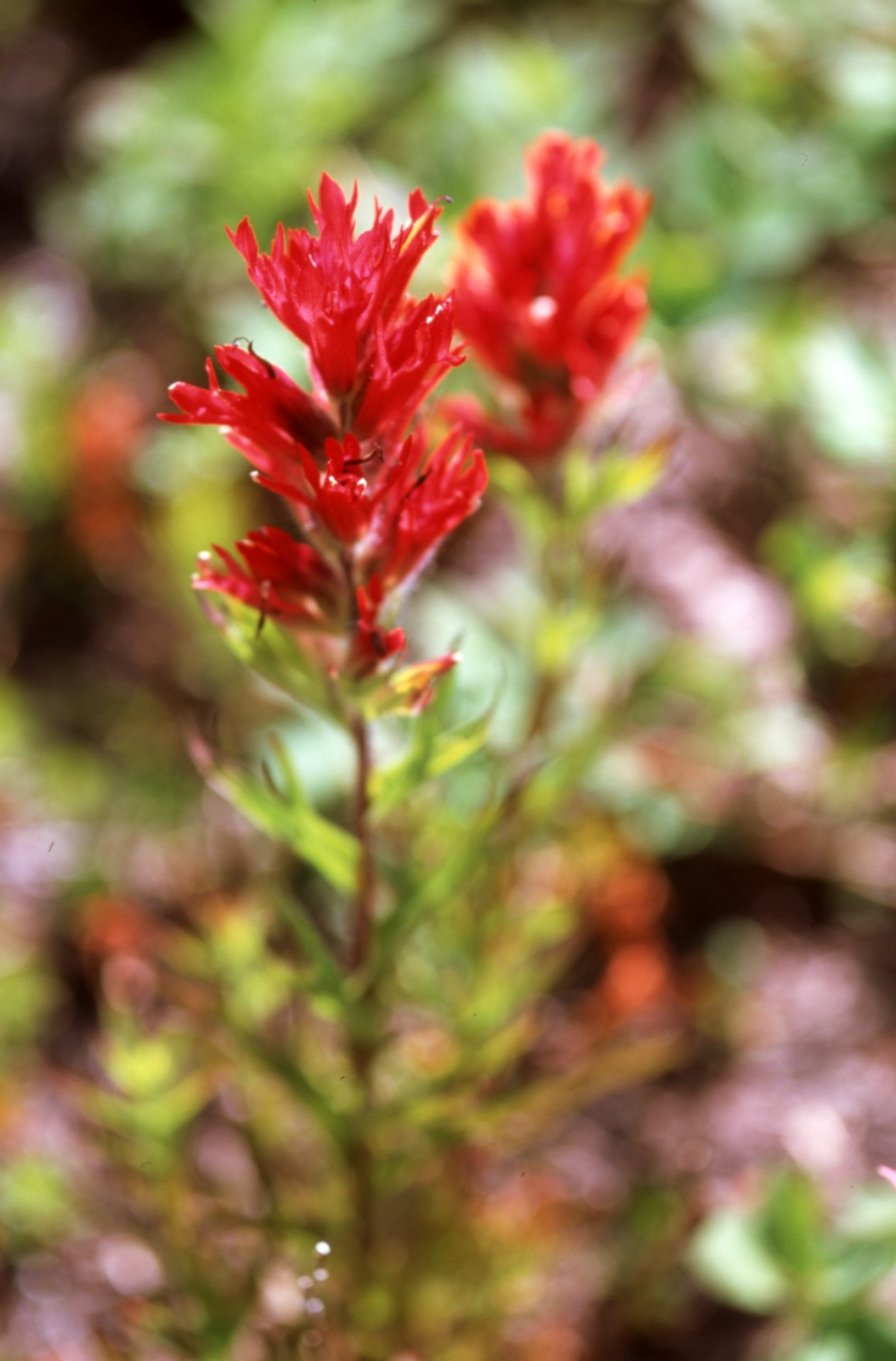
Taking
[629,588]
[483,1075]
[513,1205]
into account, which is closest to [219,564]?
[483,1075]

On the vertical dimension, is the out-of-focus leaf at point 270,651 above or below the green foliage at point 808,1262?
above

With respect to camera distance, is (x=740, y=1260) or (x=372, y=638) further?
(x=740, y=1260)

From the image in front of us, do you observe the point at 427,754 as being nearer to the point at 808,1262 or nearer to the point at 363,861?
the point at 363,861

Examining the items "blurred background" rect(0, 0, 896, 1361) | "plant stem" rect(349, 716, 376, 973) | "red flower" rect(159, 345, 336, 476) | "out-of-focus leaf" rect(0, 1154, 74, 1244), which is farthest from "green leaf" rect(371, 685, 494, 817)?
"out-of-focus leaf" rect(0, 1154, 74, 1244)

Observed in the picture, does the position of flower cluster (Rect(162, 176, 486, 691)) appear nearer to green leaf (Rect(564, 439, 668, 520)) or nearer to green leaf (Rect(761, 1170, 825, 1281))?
green leaf (Rect(564, 439, 668, 520))

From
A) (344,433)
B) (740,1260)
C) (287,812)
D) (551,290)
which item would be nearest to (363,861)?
(287,812)

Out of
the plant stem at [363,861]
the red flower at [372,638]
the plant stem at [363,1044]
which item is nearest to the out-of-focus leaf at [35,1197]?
A: the plant stem at [363,1044]

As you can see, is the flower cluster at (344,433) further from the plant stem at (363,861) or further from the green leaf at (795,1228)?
the green leaf at (795,1228)
